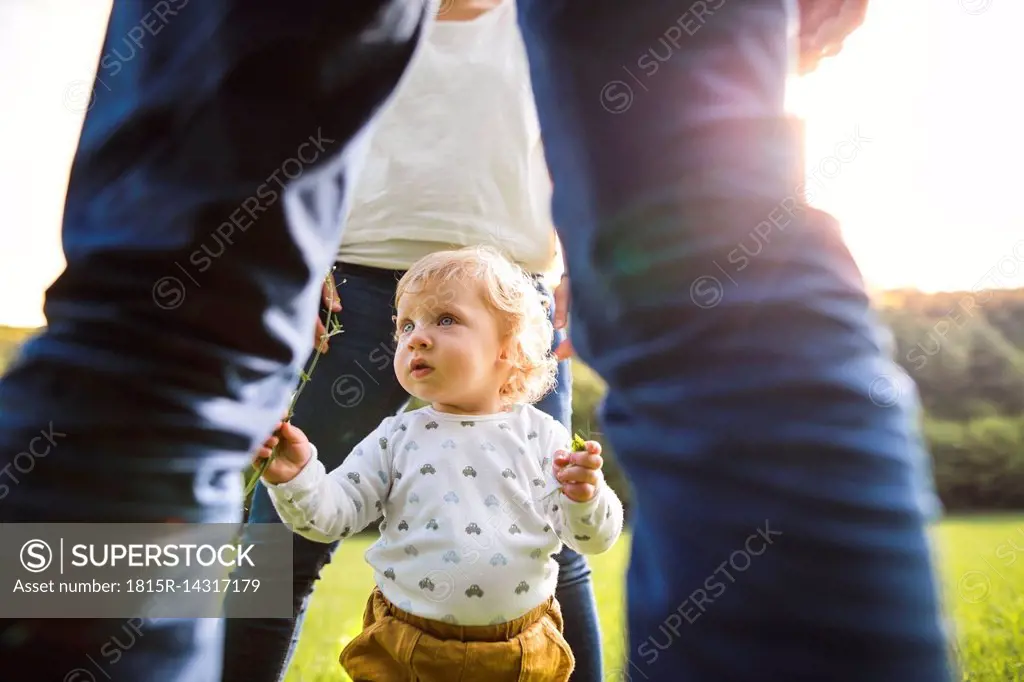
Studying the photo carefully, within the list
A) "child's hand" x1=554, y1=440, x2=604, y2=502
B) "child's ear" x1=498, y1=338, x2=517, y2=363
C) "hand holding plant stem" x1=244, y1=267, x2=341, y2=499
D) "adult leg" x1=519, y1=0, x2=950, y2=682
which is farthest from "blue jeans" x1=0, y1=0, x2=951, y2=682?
"hand holding plant stem" x1=244, y1=267, x2=341, y2=499

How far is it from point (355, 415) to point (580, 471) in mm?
341

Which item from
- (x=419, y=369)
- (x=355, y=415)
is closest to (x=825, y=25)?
(x=419, y=369)

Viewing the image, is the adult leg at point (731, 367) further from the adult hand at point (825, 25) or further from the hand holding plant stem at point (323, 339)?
the hand holding plant stem at point (323, 339)

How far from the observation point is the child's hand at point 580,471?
2.06 feet

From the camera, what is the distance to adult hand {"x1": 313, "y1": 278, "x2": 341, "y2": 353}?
88 cm

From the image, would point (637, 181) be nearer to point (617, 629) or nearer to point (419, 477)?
point (419, 477)

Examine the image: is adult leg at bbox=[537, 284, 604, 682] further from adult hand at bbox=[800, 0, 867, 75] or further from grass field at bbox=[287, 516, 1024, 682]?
adult hand at bbox=[800, 0, 867, 75]

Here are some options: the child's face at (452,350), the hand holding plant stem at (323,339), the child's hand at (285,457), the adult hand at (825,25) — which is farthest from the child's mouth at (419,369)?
the adult hand at (825,25)

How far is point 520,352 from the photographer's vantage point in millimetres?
756

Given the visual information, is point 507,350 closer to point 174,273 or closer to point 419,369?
point 419,369

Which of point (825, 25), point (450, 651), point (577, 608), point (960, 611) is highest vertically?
point (825, 25)

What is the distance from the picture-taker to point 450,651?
0.63 metres

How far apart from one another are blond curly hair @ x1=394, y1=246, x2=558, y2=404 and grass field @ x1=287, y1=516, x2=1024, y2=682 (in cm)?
22

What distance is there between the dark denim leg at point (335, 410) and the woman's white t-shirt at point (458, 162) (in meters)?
0.05
